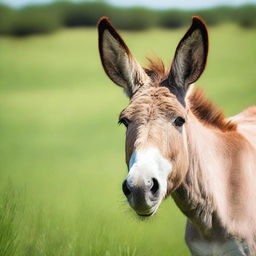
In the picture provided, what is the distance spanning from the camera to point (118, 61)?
14.3ft

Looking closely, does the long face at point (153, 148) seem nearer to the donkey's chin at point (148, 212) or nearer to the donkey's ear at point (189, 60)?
the donkey's chin at point (148, 212)

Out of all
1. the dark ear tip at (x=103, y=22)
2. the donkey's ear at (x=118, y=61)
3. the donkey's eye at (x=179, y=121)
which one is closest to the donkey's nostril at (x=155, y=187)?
the donkey's eye at (x=179, y=121)

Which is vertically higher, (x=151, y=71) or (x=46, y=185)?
(x=151, y=71)

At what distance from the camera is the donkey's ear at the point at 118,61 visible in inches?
166

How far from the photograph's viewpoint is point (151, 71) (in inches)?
174

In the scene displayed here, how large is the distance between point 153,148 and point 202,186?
846 mm

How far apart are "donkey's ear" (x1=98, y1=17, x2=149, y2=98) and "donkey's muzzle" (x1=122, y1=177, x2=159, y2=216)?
1012 millimetres

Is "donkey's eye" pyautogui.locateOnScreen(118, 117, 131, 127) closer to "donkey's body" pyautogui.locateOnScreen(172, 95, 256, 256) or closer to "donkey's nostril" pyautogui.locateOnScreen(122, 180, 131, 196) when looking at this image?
"donkey's body" pyautogui.locateOnScreen(172, 95, 256, 256)

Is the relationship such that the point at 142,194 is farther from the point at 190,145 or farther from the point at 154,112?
the point at 190,145

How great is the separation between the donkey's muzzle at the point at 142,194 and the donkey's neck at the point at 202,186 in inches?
26.8

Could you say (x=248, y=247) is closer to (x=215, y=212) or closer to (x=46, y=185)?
A: (x=215, y=212)

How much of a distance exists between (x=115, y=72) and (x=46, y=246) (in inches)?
73.4

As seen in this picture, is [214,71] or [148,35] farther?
[148,35]

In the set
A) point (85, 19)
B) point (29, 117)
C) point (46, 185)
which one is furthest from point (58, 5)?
point (46, 185)
